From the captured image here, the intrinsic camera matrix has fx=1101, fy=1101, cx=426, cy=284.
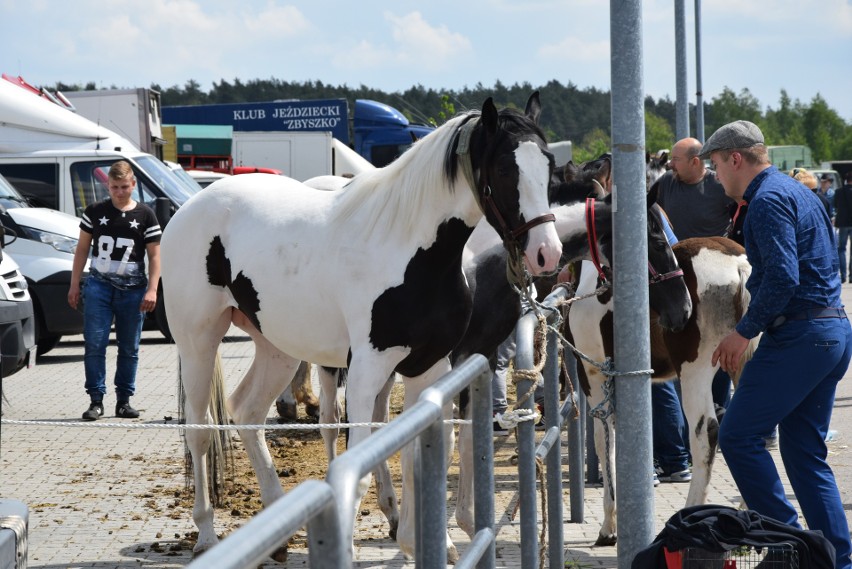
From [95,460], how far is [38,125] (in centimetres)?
861

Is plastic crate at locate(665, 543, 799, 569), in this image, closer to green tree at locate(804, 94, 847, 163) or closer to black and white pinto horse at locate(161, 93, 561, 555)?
black and white pinto horse at locate(161, 93, 561, 555)

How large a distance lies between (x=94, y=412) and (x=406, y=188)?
5704mm

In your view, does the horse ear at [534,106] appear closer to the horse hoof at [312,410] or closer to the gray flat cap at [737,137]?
the gray flat cap at [737,137]

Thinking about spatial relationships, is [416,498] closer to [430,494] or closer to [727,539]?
[430,494]

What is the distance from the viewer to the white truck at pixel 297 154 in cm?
2744

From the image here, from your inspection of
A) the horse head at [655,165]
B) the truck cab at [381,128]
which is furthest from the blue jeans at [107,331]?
the truck cab at [381,128]

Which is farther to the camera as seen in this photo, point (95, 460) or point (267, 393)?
point (95, 460)

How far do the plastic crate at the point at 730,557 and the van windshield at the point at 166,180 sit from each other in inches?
456

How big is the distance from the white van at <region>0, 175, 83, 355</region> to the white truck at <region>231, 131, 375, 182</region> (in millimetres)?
13748

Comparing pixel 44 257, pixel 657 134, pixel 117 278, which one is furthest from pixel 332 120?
pixel 657 134

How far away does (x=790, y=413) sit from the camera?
482 centimetres

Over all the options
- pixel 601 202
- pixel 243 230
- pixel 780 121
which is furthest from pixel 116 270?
pixel 780 121

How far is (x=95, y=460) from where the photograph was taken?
813 cm

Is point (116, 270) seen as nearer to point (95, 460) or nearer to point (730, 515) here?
point (95, 460)
